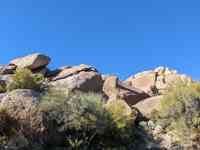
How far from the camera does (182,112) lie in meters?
16.4

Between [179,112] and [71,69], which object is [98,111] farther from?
[71,69]

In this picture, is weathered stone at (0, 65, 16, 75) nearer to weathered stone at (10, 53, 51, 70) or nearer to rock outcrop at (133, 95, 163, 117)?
weathered stone at (10, 53, 51, 70)

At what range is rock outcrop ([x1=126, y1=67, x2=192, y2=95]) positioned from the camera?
2828 centimetres

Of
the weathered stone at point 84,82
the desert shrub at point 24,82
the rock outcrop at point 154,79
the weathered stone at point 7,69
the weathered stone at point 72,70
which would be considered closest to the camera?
the desert shrub at point 24,82

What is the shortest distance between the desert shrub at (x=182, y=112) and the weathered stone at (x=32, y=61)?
34.5 feet

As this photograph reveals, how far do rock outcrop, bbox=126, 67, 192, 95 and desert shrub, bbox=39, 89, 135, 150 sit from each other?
12820 millimetres

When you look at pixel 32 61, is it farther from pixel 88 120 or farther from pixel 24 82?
pixel 88 120

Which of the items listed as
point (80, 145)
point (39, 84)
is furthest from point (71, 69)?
point (80, 145)

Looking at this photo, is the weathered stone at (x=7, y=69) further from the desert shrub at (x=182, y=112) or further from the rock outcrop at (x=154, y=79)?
the desert shrub at (x=182, y=112)

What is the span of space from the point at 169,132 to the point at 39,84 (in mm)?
6033

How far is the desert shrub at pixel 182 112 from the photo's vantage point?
603 inches

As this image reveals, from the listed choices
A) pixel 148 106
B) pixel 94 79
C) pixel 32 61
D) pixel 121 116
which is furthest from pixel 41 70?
pixel 121 116

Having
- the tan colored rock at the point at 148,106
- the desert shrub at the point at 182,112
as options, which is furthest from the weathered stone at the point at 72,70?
the desert shrub at the point at 182,112

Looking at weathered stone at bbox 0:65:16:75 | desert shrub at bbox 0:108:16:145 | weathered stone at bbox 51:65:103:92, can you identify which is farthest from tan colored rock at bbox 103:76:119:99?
desert shrub at bbox 0:108:16:145
